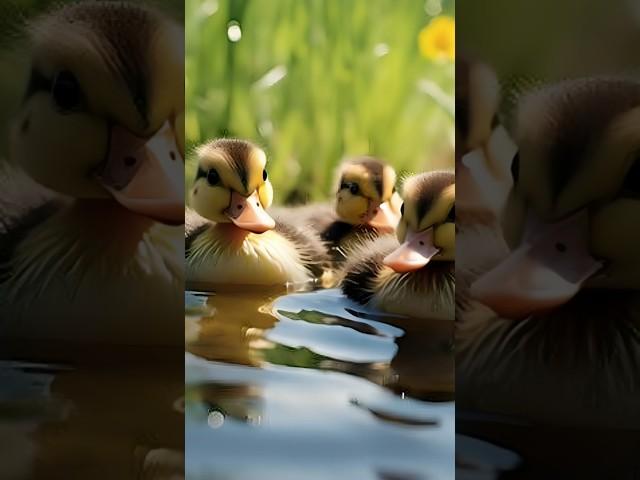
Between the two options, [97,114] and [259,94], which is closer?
[97,114]

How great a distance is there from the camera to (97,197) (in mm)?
1254

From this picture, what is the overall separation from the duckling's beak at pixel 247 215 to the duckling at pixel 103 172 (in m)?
0.39

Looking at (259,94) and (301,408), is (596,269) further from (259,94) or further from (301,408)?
(259,94)

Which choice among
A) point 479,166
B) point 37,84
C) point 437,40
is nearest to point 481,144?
point 479,166

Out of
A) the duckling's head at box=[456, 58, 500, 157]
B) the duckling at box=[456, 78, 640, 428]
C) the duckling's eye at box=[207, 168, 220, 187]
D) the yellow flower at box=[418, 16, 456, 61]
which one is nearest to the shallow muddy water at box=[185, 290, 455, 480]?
the duckling at box=[456, 78, 640, 428]

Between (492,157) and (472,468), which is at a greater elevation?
(492,157)

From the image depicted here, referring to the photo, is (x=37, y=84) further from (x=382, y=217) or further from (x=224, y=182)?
(x=382, y=217)

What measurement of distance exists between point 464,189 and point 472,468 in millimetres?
348

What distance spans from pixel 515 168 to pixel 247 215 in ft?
2.37

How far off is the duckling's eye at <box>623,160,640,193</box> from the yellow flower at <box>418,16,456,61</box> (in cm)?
61

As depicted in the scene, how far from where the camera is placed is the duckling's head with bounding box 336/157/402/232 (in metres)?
1.62

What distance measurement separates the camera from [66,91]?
4.07 feet

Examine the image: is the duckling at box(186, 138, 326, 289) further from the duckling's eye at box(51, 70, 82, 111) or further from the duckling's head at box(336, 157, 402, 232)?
the duckling's eye at box(51, 70, 82, 111)

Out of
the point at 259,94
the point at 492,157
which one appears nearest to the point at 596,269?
the point at 492,157
